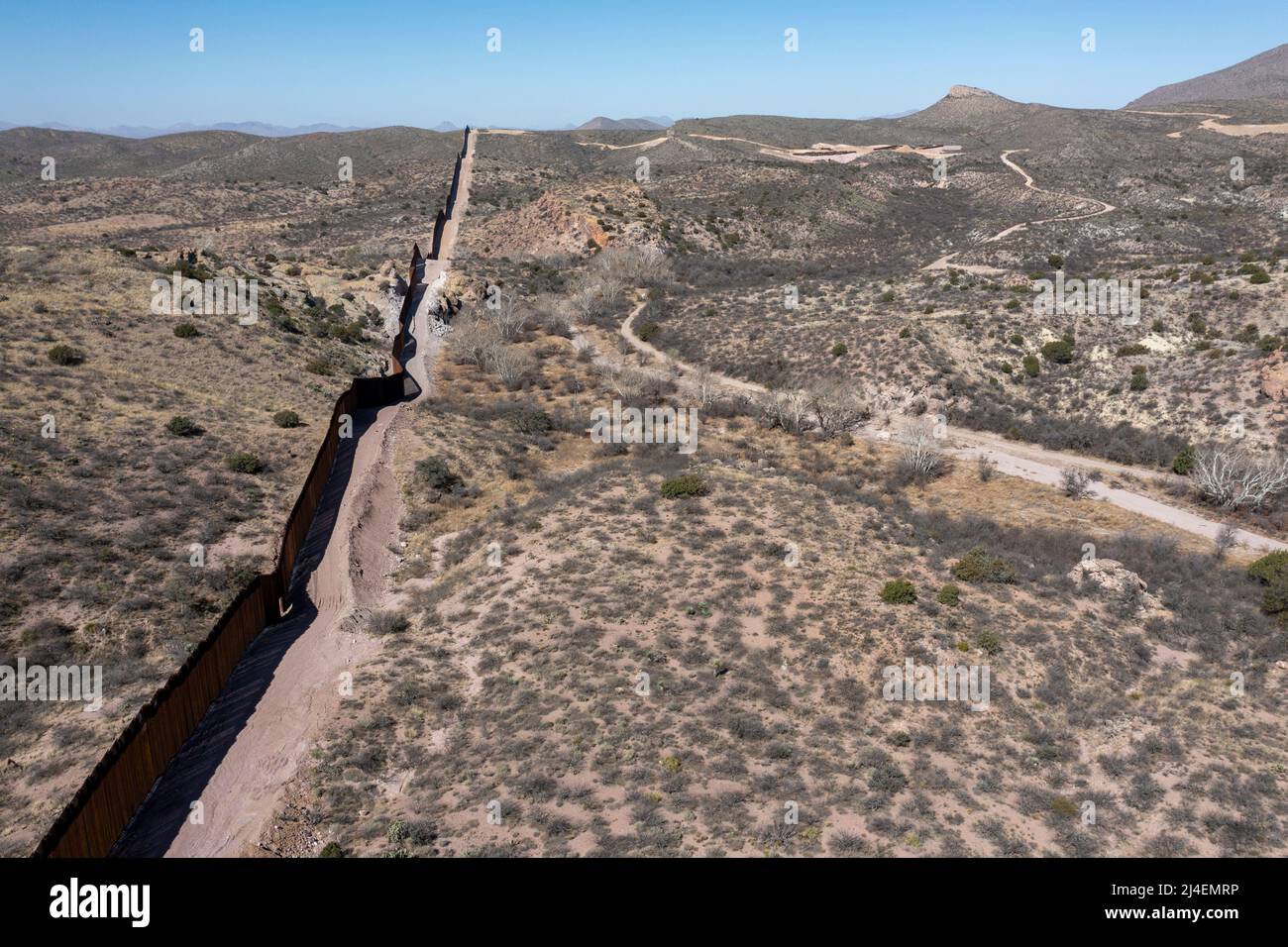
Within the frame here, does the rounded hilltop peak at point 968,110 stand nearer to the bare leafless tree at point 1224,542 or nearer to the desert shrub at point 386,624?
the bare leafless tree at point 1224,542

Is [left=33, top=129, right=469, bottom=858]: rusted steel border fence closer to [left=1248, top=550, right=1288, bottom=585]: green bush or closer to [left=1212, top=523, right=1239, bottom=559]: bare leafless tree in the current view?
[left=1248, top=550, right=1288, bottom=585]: green bush

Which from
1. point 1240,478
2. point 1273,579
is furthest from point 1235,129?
point 1273,579

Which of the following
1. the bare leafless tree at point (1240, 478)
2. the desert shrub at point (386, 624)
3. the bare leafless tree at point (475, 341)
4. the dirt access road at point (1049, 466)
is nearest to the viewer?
the desert shrub at point (386, 624)

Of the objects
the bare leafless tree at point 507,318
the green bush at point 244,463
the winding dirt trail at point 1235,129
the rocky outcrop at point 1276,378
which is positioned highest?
the winding dirt trail at point 1235,129

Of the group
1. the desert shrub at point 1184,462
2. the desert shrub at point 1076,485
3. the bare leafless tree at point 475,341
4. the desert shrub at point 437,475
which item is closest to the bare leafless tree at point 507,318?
the bare leafless tree at point 475,341

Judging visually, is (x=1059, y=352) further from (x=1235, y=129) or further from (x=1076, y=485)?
(x=1235, y=129)

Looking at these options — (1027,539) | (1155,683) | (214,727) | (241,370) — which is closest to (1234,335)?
(1027,539)

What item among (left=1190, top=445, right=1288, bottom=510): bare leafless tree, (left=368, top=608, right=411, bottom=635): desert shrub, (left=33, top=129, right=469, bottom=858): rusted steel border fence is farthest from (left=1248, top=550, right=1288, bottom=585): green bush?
(left=33, top=129, right=469, bottom=858): rusted steel border fence
